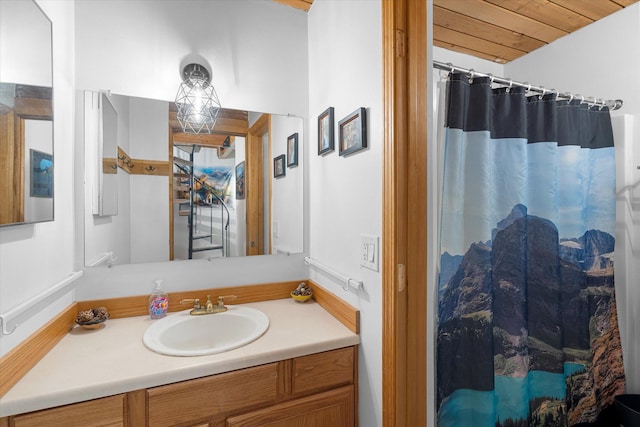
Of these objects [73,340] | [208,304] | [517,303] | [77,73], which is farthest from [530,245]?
[77,73]

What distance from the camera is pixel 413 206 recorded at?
936 millimetres

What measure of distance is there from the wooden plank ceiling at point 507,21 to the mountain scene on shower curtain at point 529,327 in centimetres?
114

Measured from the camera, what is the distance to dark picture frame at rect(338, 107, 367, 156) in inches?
42.1

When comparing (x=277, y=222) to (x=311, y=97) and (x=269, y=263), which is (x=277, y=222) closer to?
(x=269, y=263)

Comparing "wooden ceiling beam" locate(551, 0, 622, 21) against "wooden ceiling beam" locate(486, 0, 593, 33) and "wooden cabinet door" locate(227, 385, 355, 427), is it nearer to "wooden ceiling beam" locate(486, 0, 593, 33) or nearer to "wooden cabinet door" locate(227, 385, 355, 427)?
"wooden ceiling beam" locate(486, 0, 593, 33)

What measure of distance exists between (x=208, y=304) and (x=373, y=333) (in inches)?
30.2

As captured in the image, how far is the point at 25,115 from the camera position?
859mm

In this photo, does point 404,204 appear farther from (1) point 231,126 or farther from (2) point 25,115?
(2) point 25,115

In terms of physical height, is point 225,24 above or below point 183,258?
above

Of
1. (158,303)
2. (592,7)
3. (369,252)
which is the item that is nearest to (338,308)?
(369,252)

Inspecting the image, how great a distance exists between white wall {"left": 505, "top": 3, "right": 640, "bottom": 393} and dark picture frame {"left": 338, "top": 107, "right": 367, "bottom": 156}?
1.62 meters

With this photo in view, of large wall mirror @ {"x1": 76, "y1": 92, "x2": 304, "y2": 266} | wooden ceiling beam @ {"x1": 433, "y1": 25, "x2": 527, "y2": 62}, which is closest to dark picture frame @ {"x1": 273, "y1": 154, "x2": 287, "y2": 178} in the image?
large wall mirror @ {"x1": 76, "y1": 92, "x2": 304, "y2": 266}

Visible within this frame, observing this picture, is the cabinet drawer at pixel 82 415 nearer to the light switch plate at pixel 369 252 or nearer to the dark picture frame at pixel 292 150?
the light switch plate at pixel 369 252

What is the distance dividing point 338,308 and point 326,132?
82 cm
